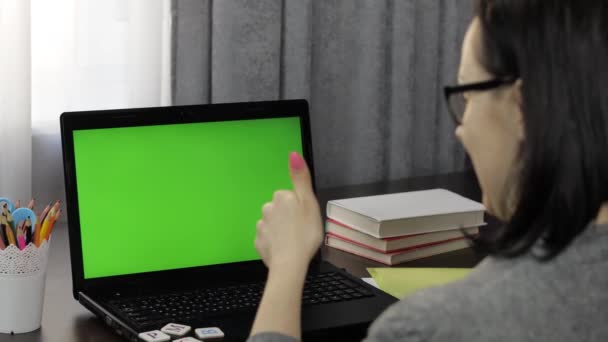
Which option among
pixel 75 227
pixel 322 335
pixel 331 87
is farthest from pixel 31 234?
pixel 331 87

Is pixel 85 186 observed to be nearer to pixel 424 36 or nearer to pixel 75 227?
pixel 75 227

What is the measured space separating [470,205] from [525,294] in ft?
3.00

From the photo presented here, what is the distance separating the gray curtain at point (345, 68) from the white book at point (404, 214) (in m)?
0.58

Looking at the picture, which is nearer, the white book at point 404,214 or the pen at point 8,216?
the pen at point 8,216

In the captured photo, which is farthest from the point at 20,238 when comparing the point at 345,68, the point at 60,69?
the point at 345,68

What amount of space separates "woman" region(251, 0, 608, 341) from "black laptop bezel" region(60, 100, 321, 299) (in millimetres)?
565

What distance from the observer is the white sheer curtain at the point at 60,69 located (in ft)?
6.13

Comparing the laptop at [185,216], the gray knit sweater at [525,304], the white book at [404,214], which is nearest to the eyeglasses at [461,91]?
the gray knit sweater at [525,304]

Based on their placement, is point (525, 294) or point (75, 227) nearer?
point (525, 294)

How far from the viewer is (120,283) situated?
4.19 feet

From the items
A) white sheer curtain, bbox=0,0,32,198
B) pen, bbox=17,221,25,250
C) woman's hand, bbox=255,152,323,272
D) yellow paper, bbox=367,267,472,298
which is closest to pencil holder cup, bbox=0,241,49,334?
pen, bbox=17,221,25,250

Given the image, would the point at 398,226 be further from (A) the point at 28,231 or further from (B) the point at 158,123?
(A) the point at 28,231

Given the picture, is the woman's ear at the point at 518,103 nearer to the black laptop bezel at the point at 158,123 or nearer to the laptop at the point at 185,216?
the laptop at the point at 185,216

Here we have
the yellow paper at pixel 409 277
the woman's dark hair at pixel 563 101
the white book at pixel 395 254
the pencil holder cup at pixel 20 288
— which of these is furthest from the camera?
the white book at pixel 395 254
